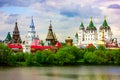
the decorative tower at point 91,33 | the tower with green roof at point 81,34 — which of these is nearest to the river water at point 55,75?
the decorative tower at point 91,33

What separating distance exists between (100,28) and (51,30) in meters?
30.2

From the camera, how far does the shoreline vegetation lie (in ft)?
196

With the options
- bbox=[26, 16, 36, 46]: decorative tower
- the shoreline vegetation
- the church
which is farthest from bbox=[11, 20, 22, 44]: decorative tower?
the shoreline vegetation

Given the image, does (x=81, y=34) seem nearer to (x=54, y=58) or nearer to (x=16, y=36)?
(x=16, y=36)

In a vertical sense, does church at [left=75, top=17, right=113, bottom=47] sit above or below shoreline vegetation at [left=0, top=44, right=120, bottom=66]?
above

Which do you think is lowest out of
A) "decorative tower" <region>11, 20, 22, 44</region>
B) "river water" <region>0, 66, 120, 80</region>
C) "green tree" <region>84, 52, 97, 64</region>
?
"river water" <region>0, 66, 120, 80</region>

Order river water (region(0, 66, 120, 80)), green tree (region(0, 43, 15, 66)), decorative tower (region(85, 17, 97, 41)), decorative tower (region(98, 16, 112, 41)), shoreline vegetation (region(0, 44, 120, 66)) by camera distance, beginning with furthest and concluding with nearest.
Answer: decorative tower (region(98, 16, 112, 41)) < decorative tower (region(85, 17, 97, 41)) < shoreline vegetation (region(0, 44, 120, 66)) < green tree (region(0, 43, 15, 66)) < river water (region(0, 66, 120, 80))

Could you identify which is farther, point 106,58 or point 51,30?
point 51,30

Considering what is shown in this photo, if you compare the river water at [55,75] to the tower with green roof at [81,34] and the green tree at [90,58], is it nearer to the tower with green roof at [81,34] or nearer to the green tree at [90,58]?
→ the green tree at [90,58]

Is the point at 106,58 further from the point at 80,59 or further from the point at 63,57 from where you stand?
the point at 63,57

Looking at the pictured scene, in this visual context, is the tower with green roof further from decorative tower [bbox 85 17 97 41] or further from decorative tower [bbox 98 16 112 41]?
decorative tower [bbox 98 16 112 41]

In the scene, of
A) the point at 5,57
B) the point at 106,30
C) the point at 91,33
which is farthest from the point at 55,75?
the point at 106,30

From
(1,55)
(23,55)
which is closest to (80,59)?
(23,55)

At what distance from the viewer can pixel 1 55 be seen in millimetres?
58625
